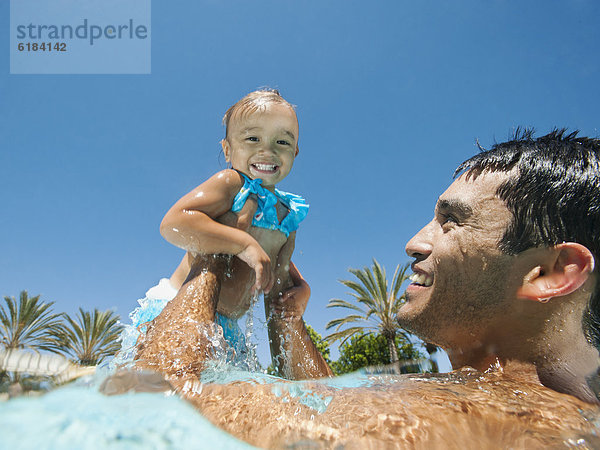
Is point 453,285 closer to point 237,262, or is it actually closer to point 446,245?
point 446,245

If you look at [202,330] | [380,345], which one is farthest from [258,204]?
[380,345]

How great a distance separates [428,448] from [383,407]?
17 cm

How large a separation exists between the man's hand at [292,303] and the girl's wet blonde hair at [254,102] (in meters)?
1.57

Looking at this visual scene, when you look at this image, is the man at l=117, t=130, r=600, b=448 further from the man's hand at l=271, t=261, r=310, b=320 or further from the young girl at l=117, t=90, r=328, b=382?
the man's hand at l=271, t=261, r=310, b=320

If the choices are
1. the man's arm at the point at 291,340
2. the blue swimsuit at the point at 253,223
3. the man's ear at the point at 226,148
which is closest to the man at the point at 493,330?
the man's arm at the point at 291,340

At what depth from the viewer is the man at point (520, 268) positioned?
1755 millimetres

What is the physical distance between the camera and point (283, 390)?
141 cm

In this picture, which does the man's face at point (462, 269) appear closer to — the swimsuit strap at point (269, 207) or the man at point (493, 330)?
the man at point (493, 330)

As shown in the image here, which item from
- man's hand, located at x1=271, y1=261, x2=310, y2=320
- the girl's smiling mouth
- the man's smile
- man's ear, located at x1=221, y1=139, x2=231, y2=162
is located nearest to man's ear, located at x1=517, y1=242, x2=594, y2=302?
the man's smile

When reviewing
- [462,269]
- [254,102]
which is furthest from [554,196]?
[254,102]

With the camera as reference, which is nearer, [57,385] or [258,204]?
[57,385]

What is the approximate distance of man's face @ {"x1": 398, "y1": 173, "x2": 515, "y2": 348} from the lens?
6.12ft

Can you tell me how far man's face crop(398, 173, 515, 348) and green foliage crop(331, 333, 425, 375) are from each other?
20149mm

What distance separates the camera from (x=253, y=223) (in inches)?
130
